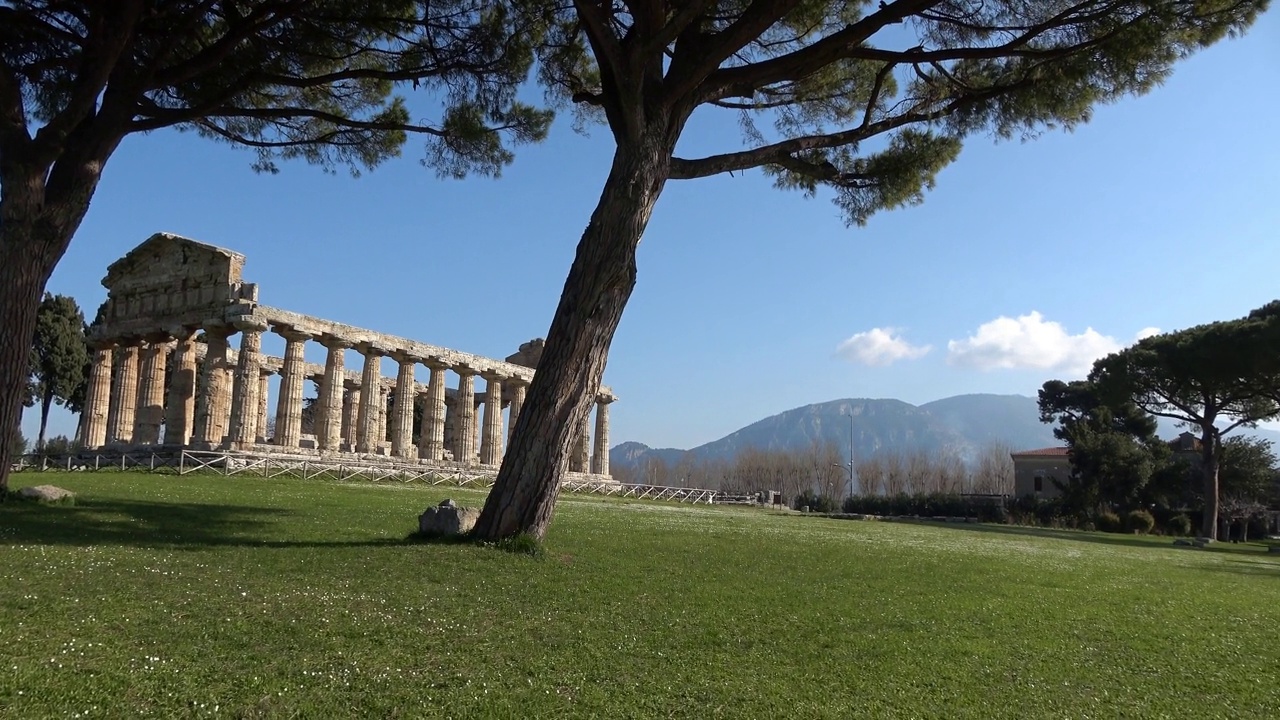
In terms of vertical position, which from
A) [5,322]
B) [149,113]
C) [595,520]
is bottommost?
[595,520]

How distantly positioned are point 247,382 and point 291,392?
2864 mm

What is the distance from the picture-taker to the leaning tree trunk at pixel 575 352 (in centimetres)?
1086

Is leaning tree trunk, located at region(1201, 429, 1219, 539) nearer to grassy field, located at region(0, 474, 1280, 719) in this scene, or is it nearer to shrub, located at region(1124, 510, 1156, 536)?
shrub, located at region(1124, 510, 1156, 536)

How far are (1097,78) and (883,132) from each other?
3.39 m

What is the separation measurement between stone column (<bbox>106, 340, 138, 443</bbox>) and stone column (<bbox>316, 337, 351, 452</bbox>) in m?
8.22

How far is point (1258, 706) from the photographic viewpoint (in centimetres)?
614

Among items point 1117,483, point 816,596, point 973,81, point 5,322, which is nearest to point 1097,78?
point 973,81

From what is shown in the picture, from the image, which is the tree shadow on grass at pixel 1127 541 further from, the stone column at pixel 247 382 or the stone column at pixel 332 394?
the stone column at pixel 247 382

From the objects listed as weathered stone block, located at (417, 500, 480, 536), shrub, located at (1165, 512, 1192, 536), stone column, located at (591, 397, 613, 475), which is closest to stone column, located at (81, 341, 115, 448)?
stone column, located at (591, 397, 613, 475)

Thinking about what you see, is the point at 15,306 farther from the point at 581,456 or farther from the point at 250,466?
the point at 581,456

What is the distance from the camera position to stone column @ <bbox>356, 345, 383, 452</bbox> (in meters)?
41.1

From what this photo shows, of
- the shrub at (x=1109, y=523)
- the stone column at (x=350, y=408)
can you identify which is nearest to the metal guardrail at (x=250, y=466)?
the stone column at (x=350, y=408)

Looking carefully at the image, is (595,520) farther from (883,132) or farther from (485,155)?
(883,132)

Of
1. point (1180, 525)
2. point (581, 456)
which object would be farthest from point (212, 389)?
point (1180, 525)
